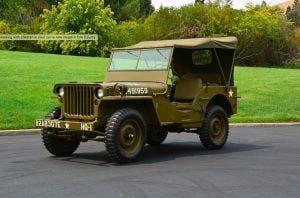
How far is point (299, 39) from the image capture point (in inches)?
2239

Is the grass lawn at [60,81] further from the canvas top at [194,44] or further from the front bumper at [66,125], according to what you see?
the front bumper at [66,125]

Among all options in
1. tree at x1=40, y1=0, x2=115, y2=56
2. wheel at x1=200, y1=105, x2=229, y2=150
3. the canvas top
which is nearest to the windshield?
the canvas top

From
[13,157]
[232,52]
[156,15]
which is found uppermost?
[156,15]

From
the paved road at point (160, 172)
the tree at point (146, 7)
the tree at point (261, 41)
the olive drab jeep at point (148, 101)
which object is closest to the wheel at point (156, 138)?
the olive drab jeep at point (148, 101)

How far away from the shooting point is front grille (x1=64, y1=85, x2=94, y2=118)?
9242 millimetres

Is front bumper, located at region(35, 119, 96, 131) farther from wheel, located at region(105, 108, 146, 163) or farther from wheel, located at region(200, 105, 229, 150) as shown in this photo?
wheel, located at region(200, 105, 229, 150)

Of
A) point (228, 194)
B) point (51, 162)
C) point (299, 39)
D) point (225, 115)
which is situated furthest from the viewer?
point (299, 39)

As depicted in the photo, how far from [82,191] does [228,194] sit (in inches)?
70.1

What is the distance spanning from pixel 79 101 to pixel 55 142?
105cm

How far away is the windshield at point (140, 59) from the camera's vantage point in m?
10.6

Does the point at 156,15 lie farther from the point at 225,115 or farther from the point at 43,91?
the point at 225,115

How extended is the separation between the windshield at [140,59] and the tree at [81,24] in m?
32.2

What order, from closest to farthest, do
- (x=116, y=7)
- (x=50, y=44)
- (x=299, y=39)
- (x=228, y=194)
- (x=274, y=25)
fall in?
(x=228, y=194) → (x=50, y=44) → (x=274, y=25) → (x=299, y=39) → (x=116, y=7)

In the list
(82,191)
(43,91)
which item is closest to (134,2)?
(43,91)
